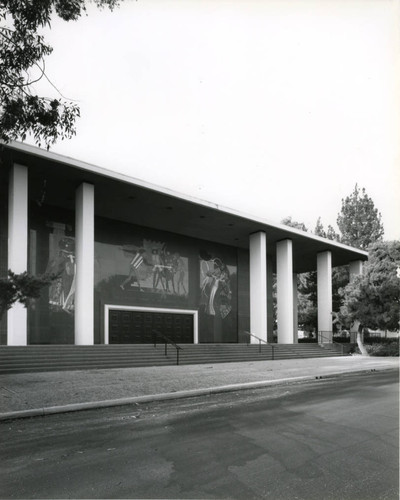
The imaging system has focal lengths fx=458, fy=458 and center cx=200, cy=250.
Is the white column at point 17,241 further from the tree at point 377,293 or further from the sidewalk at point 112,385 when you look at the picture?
the tree at point 377,293

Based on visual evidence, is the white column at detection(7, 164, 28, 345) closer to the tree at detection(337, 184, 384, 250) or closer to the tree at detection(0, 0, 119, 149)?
the tree at detection(0, 0, 119, 149)

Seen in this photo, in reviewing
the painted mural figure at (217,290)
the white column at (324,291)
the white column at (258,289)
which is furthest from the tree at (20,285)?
the white column at (324,291)

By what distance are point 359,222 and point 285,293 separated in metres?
28.5

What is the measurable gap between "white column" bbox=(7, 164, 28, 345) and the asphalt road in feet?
34.7

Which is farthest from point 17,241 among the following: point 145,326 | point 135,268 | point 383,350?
point 383,350

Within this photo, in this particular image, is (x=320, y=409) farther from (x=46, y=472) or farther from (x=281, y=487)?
(x=46, y=472)

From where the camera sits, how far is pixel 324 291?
35.4 meters

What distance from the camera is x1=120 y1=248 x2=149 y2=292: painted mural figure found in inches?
1115

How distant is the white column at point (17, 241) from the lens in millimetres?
18688

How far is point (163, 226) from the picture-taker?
3005cm

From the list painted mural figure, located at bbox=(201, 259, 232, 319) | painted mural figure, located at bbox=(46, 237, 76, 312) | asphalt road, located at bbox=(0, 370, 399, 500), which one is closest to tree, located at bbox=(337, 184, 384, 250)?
painted mural figure, located at bbox=(201, 259, 232, 319)

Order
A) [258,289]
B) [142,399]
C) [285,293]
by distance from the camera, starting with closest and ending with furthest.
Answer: [142,399], [258,289], [285,293]

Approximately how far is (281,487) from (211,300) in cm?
2848

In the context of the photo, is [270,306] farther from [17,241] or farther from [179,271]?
[17,241]
